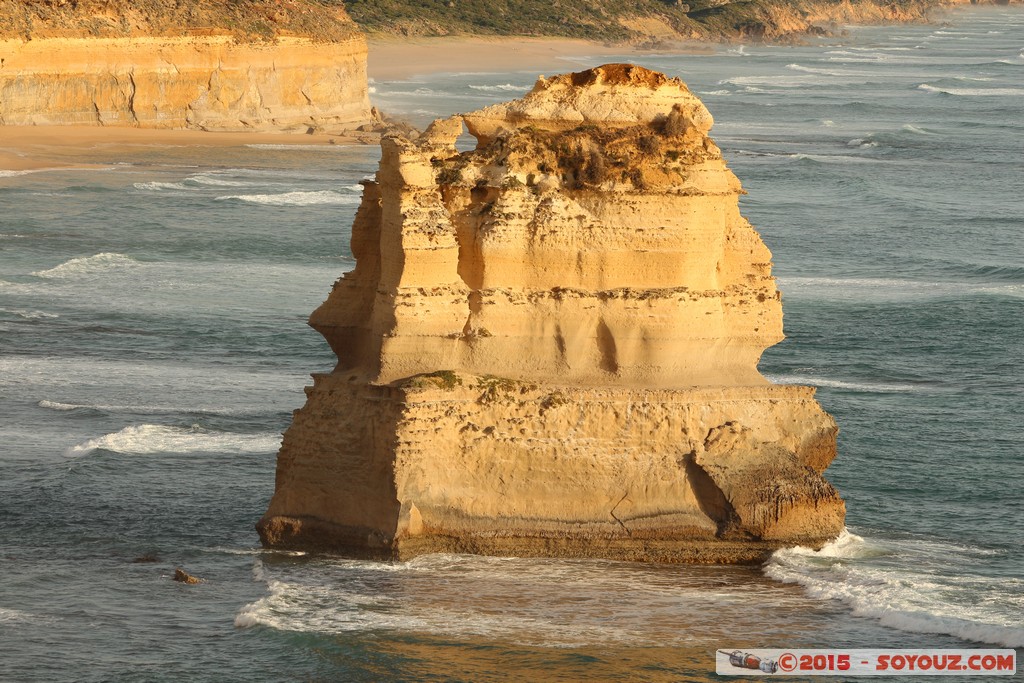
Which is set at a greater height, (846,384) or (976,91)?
(976,91)

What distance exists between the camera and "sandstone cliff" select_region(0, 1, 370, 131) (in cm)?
7656

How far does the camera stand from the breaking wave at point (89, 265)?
49625 millimetres

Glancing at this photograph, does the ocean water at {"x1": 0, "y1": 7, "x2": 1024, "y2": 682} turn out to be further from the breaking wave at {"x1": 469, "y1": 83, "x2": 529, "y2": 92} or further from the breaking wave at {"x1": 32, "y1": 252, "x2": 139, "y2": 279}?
the breaking wave at {"x1": 469, "y1": 83, "x2": 529, "y2": 92}

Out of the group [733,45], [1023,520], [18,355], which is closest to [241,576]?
[1023,520]

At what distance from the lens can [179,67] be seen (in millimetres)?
80375

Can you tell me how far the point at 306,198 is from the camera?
65562mm

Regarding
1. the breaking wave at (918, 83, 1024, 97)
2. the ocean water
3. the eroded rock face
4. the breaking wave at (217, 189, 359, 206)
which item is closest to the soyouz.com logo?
the ocean water

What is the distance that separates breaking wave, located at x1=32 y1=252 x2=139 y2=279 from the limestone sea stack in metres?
27.2

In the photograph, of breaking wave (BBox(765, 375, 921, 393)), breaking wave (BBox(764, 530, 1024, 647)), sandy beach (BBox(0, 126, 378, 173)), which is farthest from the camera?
sandy beach (BBox(0, 126, 378, 173))

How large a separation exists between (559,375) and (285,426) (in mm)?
9915

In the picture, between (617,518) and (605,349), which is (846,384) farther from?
(617,518)

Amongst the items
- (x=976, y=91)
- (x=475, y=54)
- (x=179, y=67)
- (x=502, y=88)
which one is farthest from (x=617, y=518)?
(x=475, y=54)

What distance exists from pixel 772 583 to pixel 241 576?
663 centimetres

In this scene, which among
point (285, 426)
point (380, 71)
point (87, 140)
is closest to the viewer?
point (285, 426)
